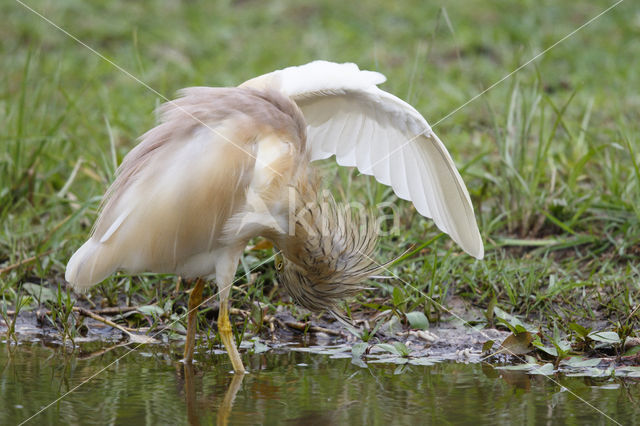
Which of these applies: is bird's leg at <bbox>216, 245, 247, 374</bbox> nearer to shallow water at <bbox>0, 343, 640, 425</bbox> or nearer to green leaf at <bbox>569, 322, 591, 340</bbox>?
shallow water at <bbox>0, 343, 640, 425</bbox>

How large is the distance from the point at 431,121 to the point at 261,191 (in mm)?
2830

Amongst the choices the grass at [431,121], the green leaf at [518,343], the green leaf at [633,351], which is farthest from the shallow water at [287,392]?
the grass at [431,121]

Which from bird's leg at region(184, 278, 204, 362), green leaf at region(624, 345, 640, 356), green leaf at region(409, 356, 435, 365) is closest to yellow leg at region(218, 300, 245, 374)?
bird's leg at region(184, 278, 204, 362)

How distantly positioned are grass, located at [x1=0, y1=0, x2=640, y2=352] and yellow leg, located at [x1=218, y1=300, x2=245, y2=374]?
0.64 metres

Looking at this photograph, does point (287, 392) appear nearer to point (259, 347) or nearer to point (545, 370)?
point (259, 347)

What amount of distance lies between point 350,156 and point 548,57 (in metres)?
3.86

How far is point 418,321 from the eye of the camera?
3.91 meters

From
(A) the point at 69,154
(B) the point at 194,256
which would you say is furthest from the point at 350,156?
(A) the point at 69,154

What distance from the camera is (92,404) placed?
2865 millimetres

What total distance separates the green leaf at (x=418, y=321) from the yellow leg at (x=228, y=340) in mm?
825

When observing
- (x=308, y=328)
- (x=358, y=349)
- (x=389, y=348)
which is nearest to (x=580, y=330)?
(x=389, y=348)

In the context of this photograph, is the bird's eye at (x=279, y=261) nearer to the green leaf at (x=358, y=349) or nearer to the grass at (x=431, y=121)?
the grass at (x=431, y=121)

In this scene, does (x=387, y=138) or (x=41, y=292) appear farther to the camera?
(x=41, y=292)

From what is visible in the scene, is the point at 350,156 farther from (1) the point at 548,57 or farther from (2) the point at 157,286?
(1) the point at 548,57
